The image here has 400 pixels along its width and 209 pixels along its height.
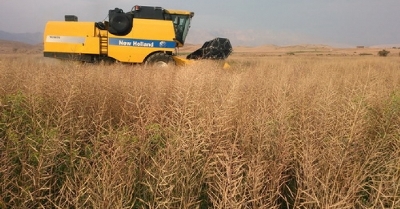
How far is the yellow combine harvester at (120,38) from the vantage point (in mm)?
10609

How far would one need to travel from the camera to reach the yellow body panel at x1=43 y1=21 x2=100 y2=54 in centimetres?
1064

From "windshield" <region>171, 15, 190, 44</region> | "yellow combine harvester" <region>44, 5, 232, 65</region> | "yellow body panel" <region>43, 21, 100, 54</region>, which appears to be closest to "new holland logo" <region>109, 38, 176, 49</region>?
"yellow combine harvester" <region>44, 5, 232, 65</region>

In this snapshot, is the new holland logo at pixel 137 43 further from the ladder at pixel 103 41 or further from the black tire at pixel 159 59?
the black tire at pixel 159 59

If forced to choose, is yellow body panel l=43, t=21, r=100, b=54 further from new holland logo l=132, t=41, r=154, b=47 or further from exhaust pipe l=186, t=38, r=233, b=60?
exhaust pipe l=186, t=38, r=233, b=60

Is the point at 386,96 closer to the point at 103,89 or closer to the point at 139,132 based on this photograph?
the point at 139,132

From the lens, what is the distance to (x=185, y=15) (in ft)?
39.0

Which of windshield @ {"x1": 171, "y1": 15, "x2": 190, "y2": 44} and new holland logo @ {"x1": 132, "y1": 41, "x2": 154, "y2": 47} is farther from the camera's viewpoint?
windshield @ {"x1": 171, "y1": 15, "x2": 190, "y2": 44}

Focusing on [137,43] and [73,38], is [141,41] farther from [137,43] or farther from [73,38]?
[73,38]

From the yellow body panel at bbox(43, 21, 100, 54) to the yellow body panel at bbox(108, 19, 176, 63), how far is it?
647 millimetres

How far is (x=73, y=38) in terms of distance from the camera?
10734 mm

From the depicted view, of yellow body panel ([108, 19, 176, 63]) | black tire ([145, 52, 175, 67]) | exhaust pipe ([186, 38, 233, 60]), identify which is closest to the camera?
black tire ([145, 52, 175, 67])

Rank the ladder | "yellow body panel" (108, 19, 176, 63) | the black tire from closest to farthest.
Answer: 1. the black tire
2. "yellow body panel" (108, 19, 176, 63)
3. the ladder

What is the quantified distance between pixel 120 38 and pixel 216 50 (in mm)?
3796

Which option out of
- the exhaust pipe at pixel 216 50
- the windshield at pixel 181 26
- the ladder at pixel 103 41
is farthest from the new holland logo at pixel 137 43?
the exhaust pipe at pixel 216 50
